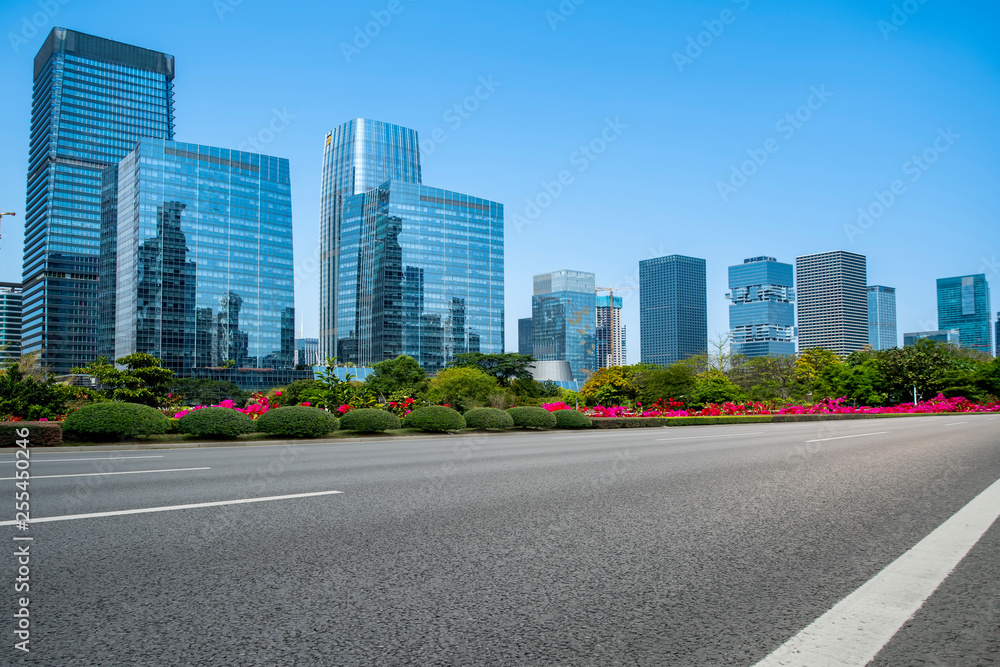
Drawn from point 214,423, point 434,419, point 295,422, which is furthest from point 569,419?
point 214,423

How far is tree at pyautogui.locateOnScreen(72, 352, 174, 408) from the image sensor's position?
31.5 meters

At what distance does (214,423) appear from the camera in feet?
64.3

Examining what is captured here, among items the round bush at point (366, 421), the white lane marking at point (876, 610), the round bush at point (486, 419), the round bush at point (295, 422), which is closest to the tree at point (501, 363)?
the round bush at point (486, 419)

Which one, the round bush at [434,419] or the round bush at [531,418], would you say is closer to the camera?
the round bush at [434,419]

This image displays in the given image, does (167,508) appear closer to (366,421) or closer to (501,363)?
(366,421)

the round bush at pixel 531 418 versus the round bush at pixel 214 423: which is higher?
the round bush at pixel 214 423

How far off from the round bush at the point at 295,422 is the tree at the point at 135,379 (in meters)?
14.4

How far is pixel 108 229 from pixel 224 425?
175881 mm

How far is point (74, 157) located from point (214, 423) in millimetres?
195207

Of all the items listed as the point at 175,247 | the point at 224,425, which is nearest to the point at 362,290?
the point at 175,247

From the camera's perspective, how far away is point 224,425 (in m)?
19.7

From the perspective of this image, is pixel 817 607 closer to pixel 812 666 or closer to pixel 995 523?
pixel 812 666

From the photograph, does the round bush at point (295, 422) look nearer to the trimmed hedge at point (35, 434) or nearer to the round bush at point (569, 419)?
the trimmed hedge at point (35, 434)

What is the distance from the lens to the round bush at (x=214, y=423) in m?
19.5
